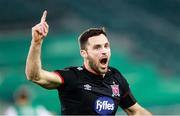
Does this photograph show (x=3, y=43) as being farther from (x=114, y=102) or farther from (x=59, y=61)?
(x=114, y=102)

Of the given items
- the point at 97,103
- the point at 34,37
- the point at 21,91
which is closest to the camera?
the point at 34,37

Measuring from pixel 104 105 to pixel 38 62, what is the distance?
2.14ft

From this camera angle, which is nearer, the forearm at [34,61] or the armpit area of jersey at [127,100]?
the forearm at [34,61]

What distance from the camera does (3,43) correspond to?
20.9 feet

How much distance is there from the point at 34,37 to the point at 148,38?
350 centimetres

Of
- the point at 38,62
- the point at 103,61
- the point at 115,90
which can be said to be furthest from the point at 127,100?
the point at 38,62

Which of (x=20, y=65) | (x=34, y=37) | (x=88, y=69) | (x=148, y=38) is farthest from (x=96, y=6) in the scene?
(x=34, y=37)

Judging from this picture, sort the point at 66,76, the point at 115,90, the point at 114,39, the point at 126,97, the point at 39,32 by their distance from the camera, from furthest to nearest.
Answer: the point at 114,39 < the point at 126,97 < the point at 115,90 < the point at 66,76 < the point at 39,32

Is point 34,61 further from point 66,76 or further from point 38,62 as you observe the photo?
point 66,76

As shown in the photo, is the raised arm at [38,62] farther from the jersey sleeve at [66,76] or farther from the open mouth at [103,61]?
the open mouth at [103,61]

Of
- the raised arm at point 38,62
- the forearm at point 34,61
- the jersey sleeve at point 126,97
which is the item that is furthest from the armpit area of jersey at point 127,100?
the forearm at point 34,61

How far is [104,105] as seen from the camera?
12.1 ft

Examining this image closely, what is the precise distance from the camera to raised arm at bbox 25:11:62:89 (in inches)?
126

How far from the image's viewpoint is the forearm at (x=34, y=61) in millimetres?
3252
